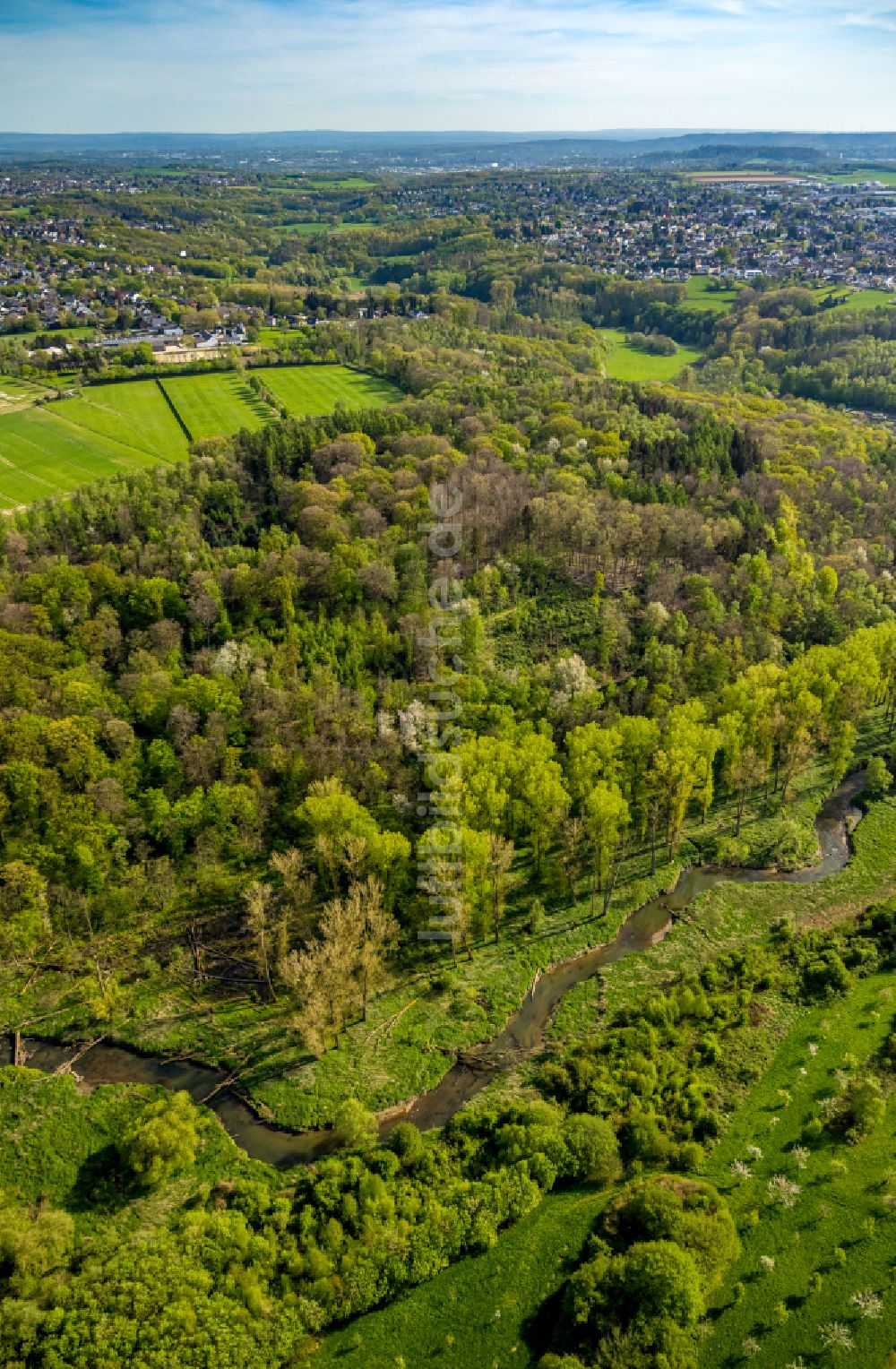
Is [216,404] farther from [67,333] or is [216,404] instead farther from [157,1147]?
[157,1147]

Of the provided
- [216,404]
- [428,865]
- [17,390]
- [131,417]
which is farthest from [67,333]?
[428,865]

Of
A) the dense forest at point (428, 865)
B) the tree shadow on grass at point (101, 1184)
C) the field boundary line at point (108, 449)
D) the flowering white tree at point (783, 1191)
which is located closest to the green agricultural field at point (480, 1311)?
the dense forest at point (428, 865)

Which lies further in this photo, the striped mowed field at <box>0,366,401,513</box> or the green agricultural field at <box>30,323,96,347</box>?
the green agricultural field at <box>30,323,96,347</box>

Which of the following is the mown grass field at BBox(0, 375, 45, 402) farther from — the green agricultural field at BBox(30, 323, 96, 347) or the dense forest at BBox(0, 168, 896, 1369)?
the dense forest at BBox(0, 168, 896, 1369)

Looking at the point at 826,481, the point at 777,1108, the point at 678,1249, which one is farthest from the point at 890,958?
the point at 826,481

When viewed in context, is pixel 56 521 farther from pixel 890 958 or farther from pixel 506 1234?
pixel 890 958

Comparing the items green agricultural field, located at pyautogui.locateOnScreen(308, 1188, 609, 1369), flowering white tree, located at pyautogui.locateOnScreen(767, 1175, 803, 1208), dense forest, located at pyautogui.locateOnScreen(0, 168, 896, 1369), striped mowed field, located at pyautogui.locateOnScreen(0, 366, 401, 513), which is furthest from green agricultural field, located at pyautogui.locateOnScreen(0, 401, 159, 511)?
flowering white tree, located at pyautogui.locateOnScreen(767, 1175, 803, 1208)
